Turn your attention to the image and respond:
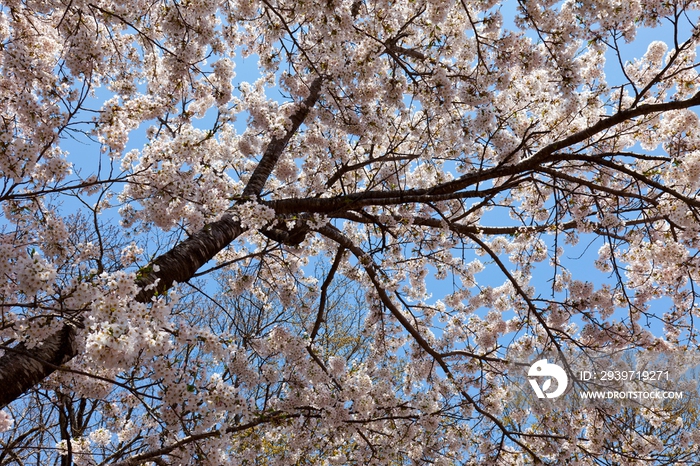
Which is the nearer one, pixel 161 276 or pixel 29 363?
pixel 29 363

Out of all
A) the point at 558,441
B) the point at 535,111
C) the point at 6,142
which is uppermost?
the point at 535,111

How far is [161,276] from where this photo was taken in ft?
11.2

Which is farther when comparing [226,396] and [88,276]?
[226,396]

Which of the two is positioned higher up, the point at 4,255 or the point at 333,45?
the point at 333,45

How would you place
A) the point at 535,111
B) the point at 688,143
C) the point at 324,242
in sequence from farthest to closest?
the point at 324,242, the point at 535,111, the point at 688,143

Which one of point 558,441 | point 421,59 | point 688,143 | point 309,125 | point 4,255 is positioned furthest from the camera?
point 309,125

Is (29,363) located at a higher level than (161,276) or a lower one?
lower

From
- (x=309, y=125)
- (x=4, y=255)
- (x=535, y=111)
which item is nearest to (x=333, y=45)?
(x=309, y=125)

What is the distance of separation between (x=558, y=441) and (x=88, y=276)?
4.52 metres

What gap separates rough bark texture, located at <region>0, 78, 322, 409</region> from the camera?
2.48 metres

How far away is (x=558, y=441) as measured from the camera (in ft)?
15.2

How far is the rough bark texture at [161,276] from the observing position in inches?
97.7

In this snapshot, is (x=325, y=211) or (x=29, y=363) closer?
(x=29, y=363)

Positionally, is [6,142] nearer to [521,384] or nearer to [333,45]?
[333,45]
